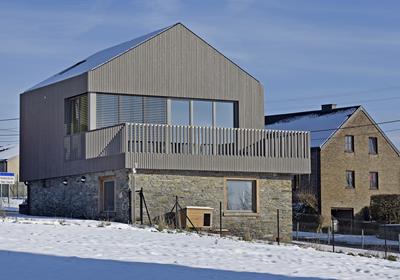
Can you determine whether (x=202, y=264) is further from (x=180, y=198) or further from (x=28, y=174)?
(x=28, y=174)

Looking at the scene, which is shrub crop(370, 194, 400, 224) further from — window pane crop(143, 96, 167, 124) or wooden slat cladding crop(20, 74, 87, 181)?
wooden slat cladding crop(20, 74, 87, 181)

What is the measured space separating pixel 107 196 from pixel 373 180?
31.7 metres

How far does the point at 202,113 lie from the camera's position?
35781 mm

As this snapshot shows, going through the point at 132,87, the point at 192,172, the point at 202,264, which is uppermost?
the point at 132,87

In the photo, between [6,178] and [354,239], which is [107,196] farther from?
[354,239]

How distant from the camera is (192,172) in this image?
33.4 meters

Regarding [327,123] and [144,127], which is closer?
[144,127]

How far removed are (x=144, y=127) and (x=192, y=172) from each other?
2.49 m

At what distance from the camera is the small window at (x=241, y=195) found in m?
34.3

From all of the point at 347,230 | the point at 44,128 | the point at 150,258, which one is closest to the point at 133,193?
the point at 44,128

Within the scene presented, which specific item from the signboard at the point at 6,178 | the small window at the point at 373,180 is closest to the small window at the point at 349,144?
the small window at the point at 373,180

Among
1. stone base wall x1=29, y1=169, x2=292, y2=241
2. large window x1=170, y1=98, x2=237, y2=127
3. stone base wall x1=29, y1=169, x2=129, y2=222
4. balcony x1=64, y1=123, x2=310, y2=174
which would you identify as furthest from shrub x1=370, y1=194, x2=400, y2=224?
stone base wall x1=29, y1=169, x2=129, y2=222

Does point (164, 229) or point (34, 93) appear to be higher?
point (34, 93)

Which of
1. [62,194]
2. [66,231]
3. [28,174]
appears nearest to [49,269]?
[66,231]
